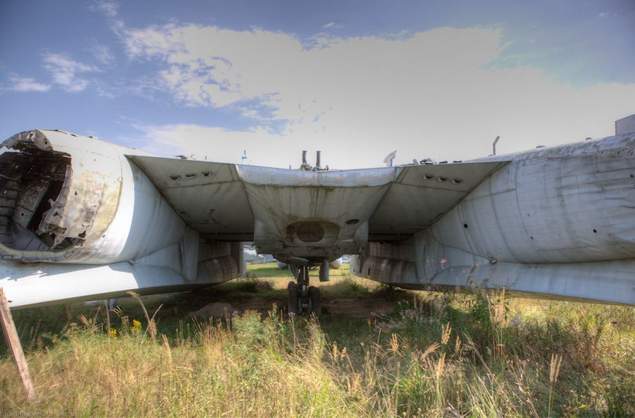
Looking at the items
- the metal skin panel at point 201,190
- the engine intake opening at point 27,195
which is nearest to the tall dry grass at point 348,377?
the engine intake opening at point 27,195

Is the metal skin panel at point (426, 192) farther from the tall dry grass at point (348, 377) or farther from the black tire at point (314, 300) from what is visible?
the black tire at point (314, 300)

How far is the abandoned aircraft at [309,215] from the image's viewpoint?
14.4 feet

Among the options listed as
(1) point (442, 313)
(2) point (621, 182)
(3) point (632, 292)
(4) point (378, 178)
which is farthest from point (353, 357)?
(2) point (621, 182)

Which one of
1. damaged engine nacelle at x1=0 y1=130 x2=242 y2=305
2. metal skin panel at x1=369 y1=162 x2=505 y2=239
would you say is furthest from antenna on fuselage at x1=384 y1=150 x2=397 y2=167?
damaged engine nacelle at x1=0 y1=130 x2=242 y2=305

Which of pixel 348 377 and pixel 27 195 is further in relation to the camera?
pixel 27 195

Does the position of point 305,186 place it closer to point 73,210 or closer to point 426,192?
point 426,192

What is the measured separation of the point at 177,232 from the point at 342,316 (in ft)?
13.3

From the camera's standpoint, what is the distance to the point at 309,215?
6727mm

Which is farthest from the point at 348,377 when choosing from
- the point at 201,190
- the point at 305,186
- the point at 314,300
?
the point at 314,300

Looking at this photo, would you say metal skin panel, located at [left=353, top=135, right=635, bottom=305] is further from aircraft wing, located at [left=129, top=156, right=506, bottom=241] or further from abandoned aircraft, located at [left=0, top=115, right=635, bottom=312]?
aircraft wing, located at [left=129, top=156, right=506, bottom=241]

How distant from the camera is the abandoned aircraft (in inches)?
173

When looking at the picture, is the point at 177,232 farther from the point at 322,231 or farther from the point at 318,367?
the point at 318,367

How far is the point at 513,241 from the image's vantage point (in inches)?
220

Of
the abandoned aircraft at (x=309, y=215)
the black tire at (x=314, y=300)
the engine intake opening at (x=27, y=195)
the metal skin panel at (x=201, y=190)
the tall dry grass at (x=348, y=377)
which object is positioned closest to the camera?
the tall dry grass at (x=348, y=377)
